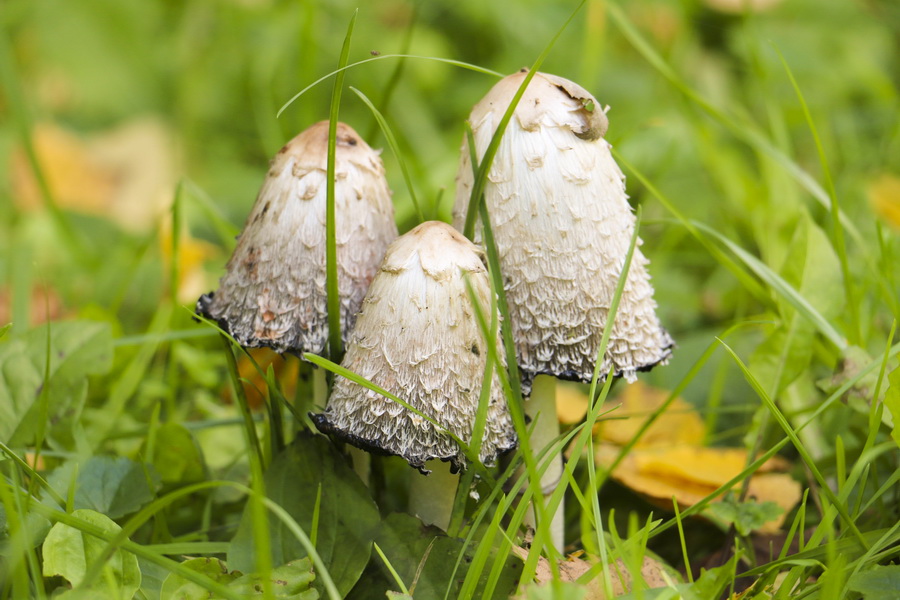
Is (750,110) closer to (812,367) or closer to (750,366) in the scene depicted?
(812,367)

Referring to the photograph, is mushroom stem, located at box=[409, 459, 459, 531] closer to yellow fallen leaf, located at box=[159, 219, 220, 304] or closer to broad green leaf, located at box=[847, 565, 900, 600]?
broad green leaf, located at box=[847, 565, 900, 600]

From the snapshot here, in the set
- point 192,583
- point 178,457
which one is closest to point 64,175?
point 178,457

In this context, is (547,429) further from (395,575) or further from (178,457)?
(178,457)

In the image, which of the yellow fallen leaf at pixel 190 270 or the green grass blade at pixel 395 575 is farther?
the yellow fallen leaf at pixel 190 270

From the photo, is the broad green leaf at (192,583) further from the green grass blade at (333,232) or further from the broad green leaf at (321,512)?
the green grass blade at (333,232)

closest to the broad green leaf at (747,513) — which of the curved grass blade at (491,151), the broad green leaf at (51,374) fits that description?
the curved grass blade at (491,151)

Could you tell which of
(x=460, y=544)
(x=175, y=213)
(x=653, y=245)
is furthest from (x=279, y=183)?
(x=653, y=245)

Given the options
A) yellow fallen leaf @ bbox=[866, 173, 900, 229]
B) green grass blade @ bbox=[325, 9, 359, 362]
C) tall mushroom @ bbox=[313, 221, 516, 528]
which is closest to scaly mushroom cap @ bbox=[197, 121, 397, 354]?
green grass blade @ bbox=[325, 9, 359, 362]
